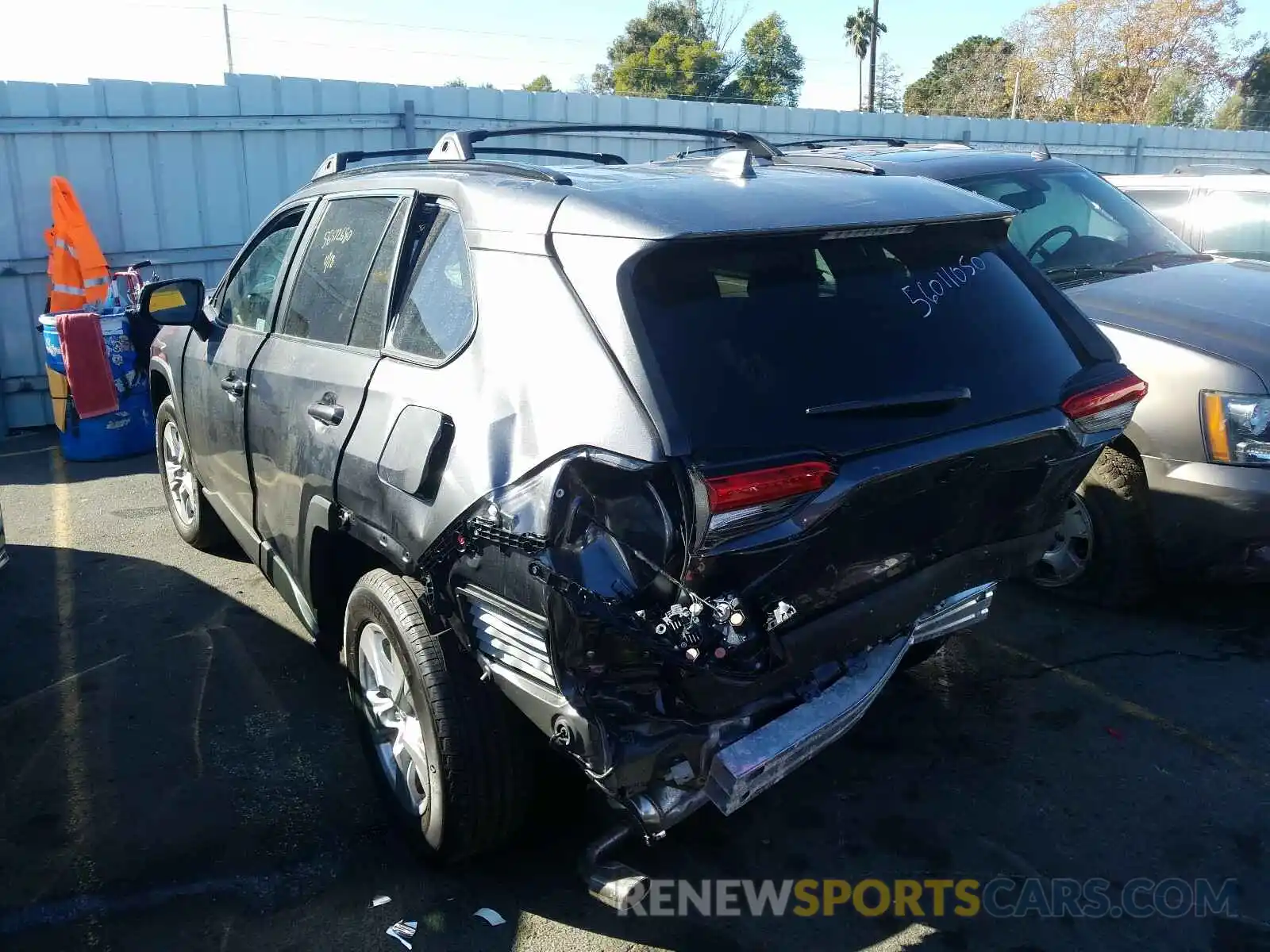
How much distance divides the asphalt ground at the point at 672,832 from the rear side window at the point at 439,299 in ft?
4.31

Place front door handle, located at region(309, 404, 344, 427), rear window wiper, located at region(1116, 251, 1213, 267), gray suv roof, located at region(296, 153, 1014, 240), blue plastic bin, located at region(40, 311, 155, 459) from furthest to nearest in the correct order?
blue plastic bin, located at region(40, 311, 155, 459) < rear window wiper, located at region(1116, 251, 1213, 267) < front door handle, located at region(309, 404, 344, 427) < gray suv roof, located at region(296, 153, 1014, 240)

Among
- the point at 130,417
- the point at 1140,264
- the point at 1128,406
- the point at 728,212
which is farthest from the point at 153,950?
the point at 130,417

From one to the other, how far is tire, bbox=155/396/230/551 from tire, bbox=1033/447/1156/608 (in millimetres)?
4189

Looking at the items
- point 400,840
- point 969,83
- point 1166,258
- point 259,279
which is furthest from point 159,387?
point 969,83

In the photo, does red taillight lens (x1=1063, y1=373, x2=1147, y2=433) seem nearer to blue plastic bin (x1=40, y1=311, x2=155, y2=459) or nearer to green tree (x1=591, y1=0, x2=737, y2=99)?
blue plastic bin (x1=40, y1=311, x2=155, y2=459)

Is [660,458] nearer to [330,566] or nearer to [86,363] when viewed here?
[330,566]

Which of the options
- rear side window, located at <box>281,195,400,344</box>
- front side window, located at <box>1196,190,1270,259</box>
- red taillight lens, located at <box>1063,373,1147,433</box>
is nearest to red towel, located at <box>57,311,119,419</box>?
rear side window, located at <box>281,195,400,344</box>

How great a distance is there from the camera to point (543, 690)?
2369 mm

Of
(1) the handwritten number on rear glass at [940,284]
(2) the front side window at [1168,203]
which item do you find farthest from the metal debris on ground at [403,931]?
(2) the front side window at [1168,203]

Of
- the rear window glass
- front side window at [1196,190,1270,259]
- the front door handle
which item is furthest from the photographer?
front side window at [1196,190,1270,259]

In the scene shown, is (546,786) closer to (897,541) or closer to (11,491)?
(897,541)

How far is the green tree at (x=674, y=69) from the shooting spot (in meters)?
48.1

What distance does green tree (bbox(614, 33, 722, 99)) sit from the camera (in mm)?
48062

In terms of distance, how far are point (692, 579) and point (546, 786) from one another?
3.06 feet
